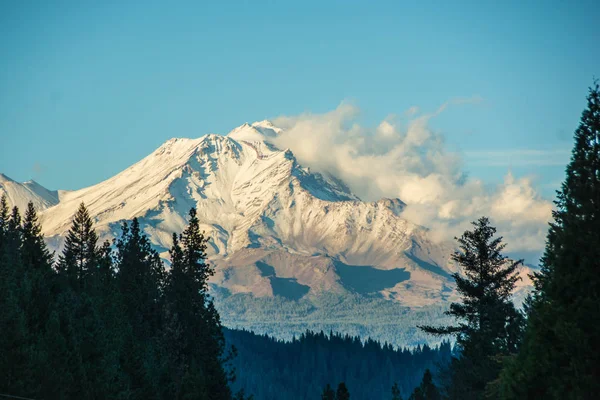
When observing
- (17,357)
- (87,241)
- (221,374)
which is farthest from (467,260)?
(87,241)

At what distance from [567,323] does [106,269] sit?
6401 cm

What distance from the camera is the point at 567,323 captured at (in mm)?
32656

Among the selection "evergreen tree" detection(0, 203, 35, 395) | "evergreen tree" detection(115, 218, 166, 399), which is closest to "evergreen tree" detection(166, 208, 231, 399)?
"evergreen tree" detection(115, 218, 166, 399)

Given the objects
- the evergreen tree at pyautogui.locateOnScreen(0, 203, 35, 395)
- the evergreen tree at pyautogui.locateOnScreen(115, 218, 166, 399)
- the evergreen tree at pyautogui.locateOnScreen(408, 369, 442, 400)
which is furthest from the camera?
the evergreen tree at pyautogui.locateOnScreen(408, 369, 442, 400)

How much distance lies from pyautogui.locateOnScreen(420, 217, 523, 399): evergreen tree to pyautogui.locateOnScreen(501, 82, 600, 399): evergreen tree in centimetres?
2186

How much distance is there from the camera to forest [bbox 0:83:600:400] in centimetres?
3359

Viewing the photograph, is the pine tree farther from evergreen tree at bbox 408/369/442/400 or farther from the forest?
evergreen tree at bbox 408/369/442/400

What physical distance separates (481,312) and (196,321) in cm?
2442

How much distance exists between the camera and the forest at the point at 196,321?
33.6 meters

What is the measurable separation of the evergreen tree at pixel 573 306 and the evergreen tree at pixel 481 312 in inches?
861

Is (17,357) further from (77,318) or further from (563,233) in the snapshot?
(563,233)

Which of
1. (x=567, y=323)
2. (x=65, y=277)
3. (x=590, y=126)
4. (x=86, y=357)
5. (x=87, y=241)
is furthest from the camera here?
(x=87, y=241)

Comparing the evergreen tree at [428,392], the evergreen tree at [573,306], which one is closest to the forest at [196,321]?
the evergreen tree at [573,306]

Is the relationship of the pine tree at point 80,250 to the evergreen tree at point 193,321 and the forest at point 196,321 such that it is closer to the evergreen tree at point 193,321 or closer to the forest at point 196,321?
the forest at point 196,321
